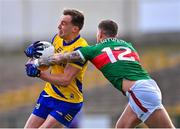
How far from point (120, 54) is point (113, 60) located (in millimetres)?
118

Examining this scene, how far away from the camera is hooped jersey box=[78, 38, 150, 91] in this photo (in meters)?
8.28

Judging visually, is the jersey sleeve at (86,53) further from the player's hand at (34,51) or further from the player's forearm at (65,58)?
the player's hand at (34,51)

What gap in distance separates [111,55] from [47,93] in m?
1.16

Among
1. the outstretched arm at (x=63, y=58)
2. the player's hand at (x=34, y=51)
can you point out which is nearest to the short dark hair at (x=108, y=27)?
the outstretched arm at (x=63, y=58)

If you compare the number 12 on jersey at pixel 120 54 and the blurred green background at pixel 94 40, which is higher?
the number 12 on jersey at pixel 120 54

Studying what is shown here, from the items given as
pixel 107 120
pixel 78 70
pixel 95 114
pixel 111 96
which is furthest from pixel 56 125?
pixel 111 96

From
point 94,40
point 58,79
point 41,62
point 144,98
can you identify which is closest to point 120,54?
point 144,98

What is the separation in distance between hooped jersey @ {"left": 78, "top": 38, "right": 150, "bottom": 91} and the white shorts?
107mm

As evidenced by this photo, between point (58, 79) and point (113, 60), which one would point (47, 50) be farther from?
point (113, 60)

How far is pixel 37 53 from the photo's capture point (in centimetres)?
853

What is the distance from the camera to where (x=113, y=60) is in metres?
8.29

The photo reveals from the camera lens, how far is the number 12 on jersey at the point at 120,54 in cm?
829

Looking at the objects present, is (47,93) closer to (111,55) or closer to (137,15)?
(111,55)

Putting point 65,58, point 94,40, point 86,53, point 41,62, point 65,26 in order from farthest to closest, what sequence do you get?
point 94,40 < point 65,26 < point 41,62 < point 65,58 < point 86,53
